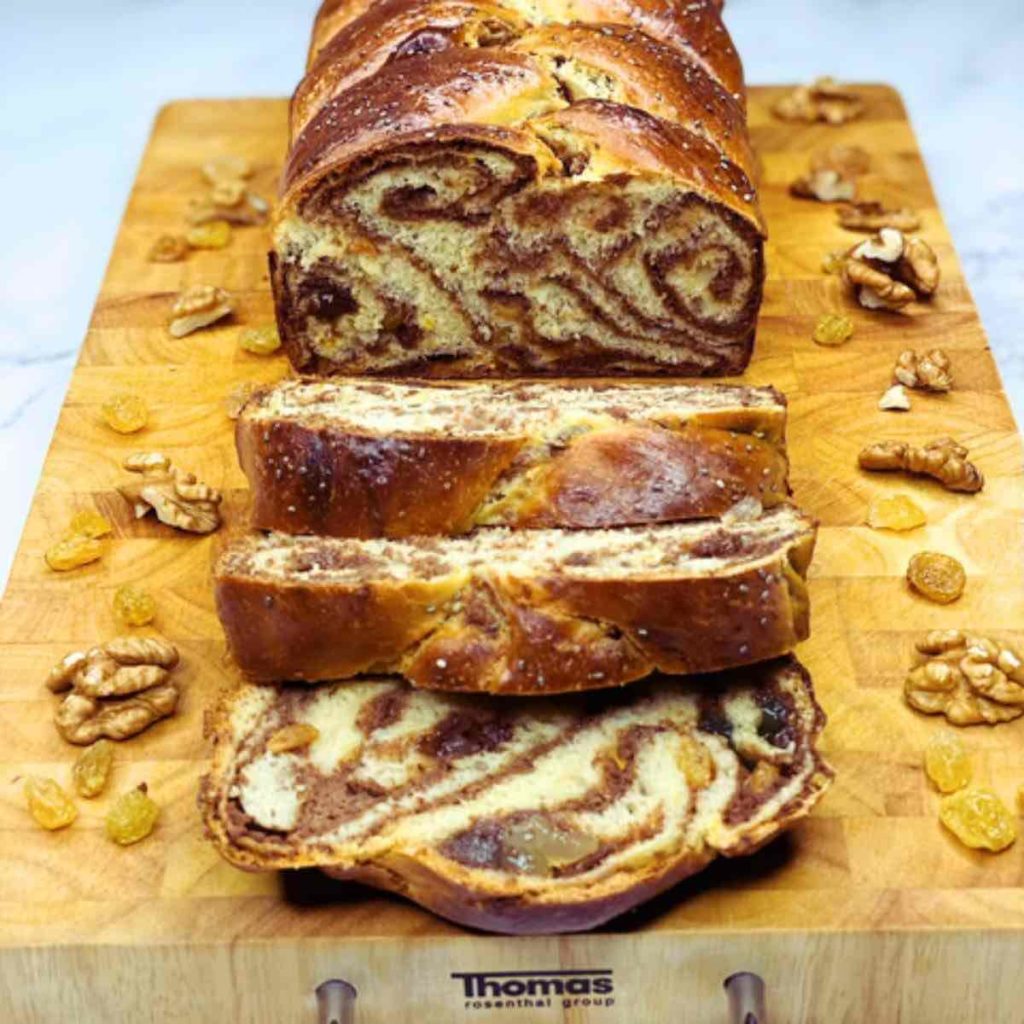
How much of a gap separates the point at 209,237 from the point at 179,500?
1294 mm

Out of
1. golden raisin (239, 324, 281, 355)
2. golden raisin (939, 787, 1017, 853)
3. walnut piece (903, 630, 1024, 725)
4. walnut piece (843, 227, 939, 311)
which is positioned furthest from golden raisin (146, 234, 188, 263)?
golden raisin (939, 787, 1017, 853)

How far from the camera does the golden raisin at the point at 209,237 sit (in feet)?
18.5

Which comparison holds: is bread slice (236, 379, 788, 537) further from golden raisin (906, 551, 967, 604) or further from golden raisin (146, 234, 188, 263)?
golden raisin (146, 234, 188, 263)

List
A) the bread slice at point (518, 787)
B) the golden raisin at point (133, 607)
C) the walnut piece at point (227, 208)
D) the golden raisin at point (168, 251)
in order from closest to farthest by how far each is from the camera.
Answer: the bread slice at point (518, 787) < the golden raisin at point (133, 607) < the golden raisin at point (168, 251) < the walnut piece at point (227, 208)

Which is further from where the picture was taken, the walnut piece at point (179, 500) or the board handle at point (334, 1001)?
the walnut piece at point (179, 500)

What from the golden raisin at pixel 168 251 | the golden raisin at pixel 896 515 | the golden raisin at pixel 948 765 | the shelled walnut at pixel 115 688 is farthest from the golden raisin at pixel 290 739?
the golden raisin at pixel 168 251

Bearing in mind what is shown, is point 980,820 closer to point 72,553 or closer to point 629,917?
point 629,917

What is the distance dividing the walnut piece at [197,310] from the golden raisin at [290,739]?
1717mm

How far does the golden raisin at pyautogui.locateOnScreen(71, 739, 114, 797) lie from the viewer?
3898mm

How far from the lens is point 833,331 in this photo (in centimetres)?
518

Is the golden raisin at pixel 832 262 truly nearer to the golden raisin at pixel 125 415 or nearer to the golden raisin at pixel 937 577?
the golden raisin at pixel 937 577

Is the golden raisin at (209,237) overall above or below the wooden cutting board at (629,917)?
above

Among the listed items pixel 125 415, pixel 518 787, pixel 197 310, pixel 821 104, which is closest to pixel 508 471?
pixel 518 787

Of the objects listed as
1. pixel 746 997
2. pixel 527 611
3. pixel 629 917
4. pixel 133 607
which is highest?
pixel 527 611
